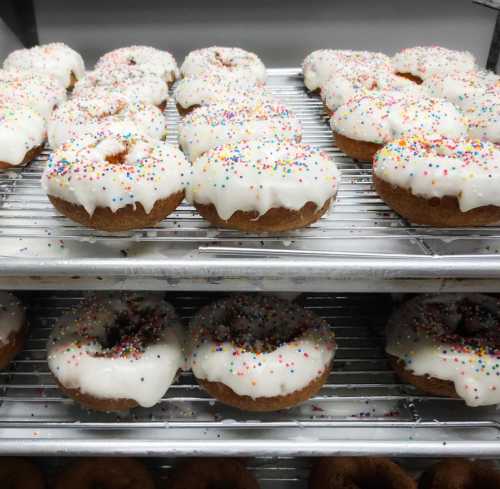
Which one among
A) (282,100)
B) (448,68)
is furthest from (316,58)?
(448,68)

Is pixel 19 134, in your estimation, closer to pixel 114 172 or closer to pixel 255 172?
pixel 114 172

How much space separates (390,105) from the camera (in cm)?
164

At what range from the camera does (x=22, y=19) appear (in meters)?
2.28

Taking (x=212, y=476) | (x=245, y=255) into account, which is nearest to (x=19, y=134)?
(x=245, y=255)

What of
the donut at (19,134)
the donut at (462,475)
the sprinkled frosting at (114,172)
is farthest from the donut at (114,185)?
the donut at (462,475)

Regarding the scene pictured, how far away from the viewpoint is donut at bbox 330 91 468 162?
1.56 m

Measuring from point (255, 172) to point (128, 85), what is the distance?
0.92 m

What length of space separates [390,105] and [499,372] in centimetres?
86

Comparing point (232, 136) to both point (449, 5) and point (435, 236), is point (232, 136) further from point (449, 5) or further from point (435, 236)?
point (449, 5)

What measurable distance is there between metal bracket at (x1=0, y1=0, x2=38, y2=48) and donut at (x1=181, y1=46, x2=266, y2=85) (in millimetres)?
728

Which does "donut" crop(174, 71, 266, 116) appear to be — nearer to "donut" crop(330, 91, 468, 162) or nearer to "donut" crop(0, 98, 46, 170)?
"donut" crop(330, 91, 468, 162)

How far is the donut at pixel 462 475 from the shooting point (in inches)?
59.1

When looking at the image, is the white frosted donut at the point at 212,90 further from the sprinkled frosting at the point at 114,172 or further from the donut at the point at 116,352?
the donut at the point at 116,352

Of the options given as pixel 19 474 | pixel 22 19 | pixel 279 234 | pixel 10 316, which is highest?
pixel 22 19
